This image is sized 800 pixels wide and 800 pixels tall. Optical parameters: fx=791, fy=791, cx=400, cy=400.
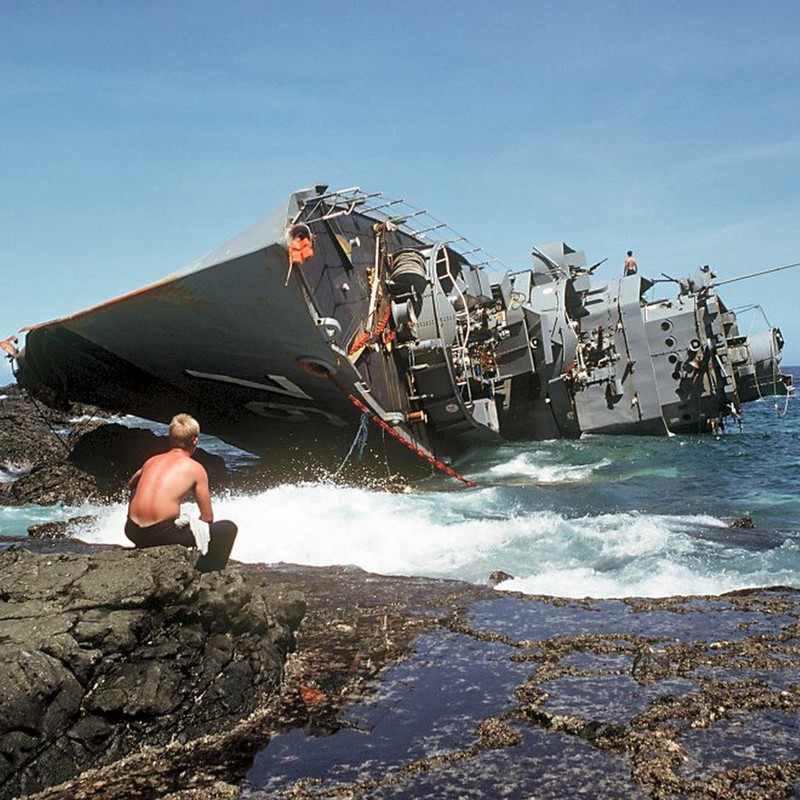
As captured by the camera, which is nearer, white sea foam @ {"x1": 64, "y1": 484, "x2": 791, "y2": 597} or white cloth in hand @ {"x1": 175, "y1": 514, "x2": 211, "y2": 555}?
white cloth in hand @ {"x1": 175, "y1": 514, "x2": 211, "y2": 555}

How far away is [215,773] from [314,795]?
667mm

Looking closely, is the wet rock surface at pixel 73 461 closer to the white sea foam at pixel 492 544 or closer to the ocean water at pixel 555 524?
the ocean water at pixel 555 524

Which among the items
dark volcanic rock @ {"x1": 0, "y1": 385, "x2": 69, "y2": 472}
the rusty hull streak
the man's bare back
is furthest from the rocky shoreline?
dark volcanic rock @ {"x1": 0, "y1": 385, "x2": 69, "y2": 472}

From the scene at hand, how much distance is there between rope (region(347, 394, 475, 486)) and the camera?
17.9 meters

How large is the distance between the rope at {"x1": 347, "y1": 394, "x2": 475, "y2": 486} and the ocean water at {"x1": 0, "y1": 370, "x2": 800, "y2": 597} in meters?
0.40

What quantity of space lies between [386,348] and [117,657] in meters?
14.9

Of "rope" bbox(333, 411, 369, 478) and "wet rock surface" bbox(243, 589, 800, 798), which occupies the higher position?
"rope" bbox(333, 411, 369, 478)

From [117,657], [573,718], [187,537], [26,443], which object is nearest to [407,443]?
[26,443]

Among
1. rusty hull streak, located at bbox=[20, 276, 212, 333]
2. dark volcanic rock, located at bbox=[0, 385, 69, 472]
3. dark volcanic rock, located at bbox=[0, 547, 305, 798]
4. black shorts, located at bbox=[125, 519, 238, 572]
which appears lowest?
dark volcanic rock, located at bbox=[0, 547, 305, 798]

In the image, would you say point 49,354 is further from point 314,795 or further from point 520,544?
point 314,795

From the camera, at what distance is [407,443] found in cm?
1955

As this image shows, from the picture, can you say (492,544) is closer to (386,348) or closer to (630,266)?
(386,348)

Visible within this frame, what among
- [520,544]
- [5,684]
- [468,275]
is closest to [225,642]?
[5,684]

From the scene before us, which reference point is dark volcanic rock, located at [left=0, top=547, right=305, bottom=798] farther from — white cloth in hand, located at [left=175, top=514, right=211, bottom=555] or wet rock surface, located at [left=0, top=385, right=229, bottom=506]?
wet rock surface, located at [left=0, top=385, right=229, bottom=506]
